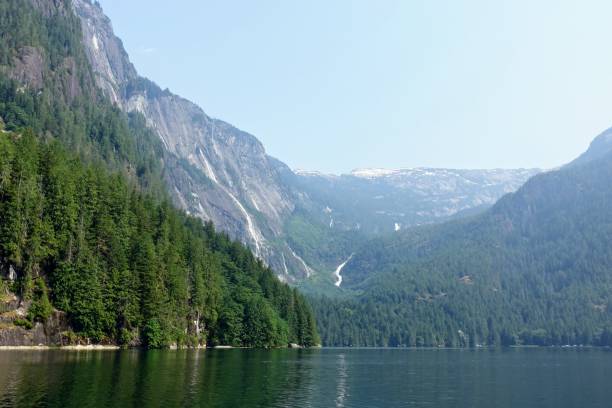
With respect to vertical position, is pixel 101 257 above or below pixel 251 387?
above

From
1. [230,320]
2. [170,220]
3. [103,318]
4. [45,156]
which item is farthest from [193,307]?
[45,156]

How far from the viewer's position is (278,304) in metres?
199

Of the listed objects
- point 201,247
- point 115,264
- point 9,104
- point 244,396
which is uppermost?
point 9,104

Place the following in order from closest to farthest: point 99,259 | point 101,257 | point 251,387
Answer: point 251,387 → point 99,259 → point 101,257

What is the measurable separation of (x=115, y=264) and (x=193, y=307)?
33800 millimetres

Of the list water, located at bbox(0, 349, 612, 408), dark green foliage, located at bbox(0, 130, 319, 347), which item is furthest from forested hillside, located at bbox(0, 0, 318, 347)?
water, located at bbox(0, 349, 612, 408)

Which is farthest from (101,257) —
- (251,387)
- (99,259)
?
(251,387)

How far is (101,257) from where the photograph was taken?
12419 centimetres

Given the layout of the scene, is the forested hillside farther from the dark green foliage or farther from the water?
the water

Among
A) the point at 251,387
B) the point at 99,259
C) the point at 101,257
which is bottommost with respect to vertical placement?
the point at 251,387

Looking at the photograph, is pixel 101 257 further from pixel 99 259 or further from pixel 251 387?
pixel 251 387

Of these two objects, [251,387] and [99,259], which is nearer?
[251,387]

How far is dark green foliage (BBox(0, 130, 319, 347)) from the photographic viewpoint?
108312 mm

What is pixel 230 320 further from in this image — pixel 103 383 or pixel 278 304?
pixel 103 383
